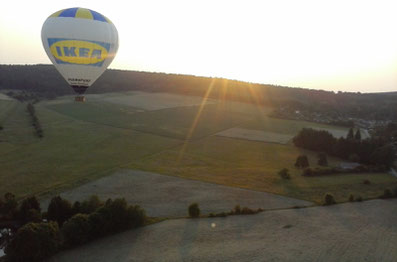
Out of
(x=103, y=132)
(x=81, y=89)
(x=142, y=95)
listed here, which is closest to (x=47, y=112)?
(x=103, y=132)

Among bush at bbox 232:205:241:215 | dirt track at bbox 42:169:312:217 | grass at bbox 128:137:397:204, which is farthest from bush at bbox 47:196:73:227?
grass at bbox 128:137:397:204

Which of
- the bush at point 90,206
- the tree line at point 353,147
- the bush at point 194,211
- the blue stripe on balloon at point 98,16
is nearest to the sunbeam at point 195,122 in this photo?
the tree line at point 353,147

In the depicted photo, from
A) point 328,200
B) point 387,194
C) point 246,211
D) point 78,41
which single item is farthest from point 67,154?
point 387,194

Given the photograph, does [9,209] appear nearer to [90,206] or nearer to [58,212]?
[58,212]

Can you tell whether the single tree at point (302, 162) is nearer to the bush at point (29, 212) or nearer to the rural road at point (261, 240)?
the rural road at point (261, 240)

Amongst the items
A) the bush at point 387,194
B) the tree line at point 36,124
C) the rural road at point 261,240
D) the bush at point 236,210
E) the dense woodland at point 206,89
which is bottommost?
the rural road at point 261,240

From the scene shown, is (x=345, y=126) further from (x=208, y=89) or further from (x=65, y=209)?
(x=65, y=209)
